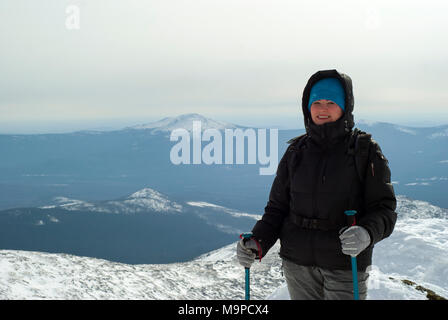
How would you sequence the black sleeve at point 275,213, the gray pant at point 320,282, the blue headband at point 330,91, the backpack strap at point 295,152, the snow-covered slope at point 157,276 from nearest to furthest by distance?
the gray pant at point 320,282
the blue headband at point 330,91
the backpack strap at point 295,152
the black sleeve at point 275,213
the snow-covered slope at point 157,276

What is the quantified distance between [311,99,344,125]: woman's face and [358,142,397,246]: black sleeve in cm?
56

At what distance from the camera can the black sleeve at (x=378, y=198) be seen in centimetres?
381

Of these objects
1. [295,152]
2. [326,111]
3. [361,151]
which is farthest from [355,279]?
[326,111]

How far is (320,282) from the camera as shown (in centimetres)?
423

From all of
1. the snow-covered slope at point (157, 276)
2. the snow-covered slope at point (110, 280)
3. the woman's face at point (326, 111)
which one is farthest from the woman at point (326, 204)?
the snow-covered slope at point (110, 280)

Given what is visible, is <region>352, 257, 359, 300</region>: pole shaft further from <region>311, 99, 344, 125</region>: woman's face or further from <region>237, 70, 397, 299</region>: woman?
<region>311, 99, 344, 125</region>: woman's face

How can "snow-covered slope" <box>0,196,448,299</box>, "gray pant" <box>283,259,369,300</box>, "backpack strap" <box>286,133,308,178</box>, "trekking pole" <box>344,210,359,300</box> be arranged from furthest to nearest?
"snow-covered slope" <box>0,196,448,299</box> < "backpack strap" <box>286,133,308,178</box> < "gray pant" <box>283,259,369,300</box> < "trekking pole" <box>344,210,359,300</box>

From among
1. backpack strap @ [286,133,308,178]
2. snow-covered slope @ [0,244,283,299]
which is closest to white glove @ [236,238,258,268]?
backpack strap @ [286,133,308,178]

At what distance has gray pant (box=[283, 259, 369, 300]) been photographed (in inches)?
157

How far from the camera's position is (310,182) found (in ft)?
13.7

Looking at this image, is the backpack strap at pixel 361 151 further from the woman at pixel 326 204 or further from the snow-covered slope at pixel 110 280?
the snow-covered slope at pixel 110 280
